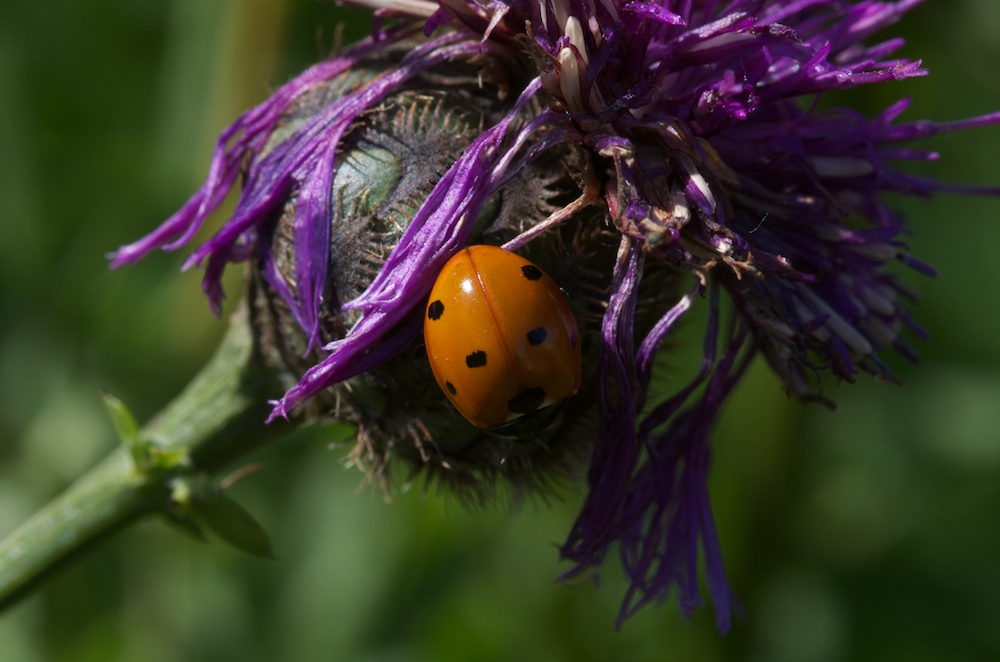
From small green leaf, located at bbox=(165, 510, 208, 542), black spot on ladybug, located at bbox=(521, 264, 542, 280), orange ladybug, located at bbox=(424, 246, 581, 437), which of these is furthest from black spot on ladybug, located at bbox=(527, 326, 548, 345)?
small green leaf, located at bbox=(165, 510, 208, 542)

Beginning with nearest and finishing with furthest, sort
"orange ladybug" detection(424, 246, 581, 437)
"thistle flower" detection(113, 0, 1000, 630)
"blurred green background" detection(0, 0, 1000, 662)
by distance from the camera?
"orange ladybug" detection(424, 246, 581, 437), "thistle flower" detection(113, 0, 1000, 630), "blurred green background" detection(0, 0, 1000, 662)

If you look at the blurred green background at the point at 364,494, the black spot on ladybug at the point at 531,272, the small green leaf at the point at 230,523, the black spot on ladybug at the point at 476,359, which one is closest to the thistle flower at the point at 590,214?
the black spot on ladybug at the point at 531,272

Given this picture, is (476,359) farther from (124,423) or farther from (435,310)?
(124,423)

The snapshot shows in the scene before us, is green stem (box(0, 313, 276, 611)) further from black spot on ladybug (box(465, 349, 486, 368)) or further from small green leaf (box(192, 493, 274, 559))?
black spot on ladybug (box(465, 349, 486, 368))

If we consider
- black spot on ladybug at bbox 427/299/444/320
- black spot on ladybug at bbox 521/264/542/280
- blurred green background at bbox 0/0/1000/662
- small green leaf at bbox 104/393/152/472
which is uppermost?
black spot on ladybug at bbox 427/299/444/320

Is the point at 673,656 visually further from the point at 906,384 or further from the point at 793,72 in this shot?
the point at 793,72
